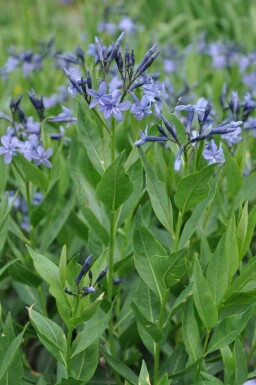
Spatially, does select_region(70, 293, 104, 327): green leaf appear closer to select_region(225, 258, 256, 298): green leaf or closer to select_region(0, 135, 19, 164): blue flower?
select_region(225, 258, 256, 298): green leaf

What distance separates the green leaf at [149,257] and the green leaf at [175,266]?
0.08ft

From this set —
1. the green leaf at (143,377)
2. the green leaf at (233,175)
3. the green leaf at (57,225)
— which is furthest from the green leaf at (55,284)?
the green leaf at (233,175)

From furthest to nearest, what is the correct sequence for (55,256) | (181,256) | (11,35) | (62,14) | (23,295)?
(62,14)
(11,35)
(55,256)
(23,295)
(181,256)

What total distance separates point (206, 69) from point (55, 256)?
2.92m

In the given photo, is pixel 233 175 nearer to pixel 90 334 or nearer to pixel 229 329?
pixel 229 329

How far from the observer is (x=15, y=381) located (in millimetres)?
1810

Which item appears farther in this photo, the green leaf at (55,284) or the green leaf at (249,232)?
the green leaf at (249,232)

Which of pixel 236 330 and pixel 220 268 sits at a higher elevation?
pixel 220 268

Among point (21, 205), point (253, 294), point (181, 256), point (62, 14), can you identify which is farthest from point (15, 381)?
point (62, 14)

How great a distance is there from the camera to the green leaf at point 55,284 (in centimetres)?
174

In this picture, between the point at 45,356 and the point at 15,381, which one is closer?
the point at 15,381

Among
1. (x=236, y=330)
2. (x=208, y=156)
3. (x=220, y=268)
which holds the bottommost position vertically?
(x=236, y=330)

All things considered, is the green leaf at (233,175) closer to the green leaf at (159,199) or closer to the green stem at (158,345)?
the green leaf at (159,199)

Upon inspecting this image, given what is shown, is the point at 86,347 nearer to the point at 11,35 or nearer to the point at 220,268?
the point at 220,268
